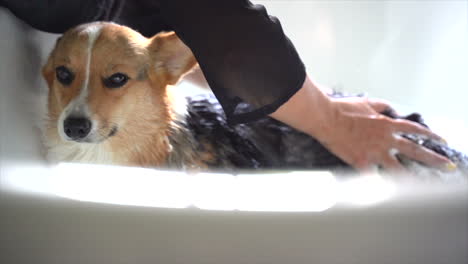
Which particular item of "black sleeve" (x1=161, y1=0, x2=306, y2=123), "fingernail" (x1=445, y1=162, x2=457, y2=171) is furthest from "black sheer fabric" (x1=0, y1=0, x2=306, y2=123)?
"fingernail" (x1=445, y1=162, x2=457, y2=171)

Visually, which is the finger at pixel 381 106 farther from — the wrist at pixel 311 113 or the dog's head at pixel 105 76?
the dog's head at pixel 105 76

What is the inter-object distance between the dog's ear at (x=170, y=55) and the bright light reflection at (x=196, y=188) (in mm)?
146

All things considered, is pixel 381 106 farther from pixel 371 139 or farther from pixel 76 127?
pixel 76 127

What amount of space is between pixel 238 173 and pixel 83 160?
0.22 meters

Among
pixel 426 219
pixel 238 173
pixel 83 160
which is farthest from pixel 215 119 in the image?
pixel 426 219

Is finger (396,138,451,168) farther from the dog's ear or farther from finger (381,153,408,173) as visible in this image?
the dog's ear

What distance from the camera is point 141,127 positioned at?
72cm

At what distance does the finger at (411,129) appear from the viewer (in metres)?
0.73

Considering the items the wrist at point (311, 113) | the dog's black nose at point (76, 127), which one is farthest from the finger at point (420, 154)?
the dog's black nose at point (76, 127)

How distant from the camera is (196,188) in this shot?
2.26 ft

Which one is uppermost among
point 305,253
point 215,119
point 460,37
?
point 460,37

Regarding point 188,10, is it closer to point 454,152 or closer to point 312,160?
point 312,160

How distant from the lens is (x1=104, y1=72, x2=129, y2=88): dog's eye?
67 cm

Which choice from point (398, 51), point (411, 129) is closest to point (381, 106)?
point (411, 129)
